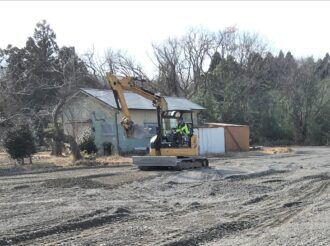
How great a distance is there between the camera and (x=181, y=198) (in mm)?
13117

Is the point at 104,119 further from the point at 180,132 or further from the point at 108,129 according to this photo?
the point at 180,132

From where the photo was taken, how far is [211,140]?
35312 mm

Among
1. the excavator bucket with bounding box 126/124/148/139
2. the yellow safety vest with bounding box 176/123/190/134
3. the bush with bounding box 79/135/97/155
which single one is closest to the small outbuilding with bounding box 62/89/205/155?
the bush with bounding box 79/135/97/155

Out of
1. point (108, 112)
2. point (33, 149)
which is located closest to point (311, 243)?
point (33, 149)

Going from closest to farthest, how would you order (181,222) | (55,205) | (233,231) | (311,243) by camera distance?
1. (311,243)
2. (233,231)
3. (181,222)
4. (55,205)

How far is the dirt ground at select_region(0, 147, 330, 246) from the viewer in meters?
8.18

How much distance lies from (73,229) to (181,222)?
2028mm

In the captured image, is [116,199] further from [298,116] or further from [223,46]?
[223,46]

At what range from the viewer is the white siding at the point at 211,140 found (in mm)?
34469

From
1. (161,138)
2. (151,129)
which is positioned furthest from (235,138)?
(161,138)

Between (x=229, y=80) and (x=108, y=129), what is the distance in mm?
28024

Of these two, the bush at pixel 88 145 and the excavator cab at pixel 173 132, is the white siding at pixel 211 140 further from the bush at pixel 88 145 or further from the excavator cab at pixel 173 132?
the excavator cab at pixel 173 132

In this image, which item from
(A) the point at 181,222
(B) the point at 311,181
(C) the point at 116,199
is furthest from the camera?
(B) the point at 311,181

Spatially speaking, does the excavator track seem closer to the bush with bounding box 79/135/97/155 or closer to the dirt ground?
the dirt ground
